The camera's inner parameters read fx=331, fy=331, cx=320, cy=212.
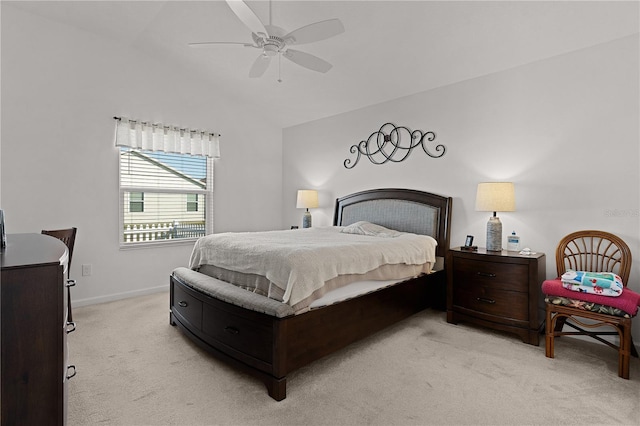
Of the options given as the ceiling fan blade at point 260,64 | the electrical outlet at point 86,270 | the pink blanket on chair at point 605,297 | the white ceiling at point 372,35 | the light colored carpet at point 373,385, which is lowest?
the light colored carpet at point 373,385

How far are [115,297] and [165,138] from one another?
6.77ft

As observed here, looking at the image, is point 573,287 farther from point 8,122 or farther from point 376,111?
point 8,122

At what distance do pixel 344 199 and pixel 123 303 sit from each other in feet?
10.0

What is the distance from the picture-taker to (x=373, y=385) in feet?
6.95

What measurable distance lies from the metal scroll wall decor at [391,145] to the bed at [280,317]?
2.90ft

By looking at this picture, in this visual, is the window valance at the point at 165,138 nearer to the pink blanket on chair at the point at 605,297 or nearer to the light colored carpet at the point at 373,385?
→ the light colored carpet at the point at 373,385

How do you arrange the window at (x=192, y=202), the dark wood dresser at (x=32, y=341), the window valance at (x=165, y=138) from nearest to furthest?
the dark wood dresser at (x=32, y=341)
the window valance at (x=165, y=138)
the window at (x=192, y=202)

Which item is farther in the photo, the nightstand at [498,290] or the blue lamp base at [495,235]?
the blue lamp base at [495,235]

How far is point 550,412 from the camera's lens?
1.85 m

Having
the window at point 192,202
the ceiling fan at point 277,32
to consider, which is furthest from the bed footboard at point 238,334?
the window at point 192,202

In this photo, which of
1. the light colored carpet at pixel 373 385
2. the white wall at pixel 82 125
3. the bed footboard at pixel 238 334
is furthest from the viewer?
the white wall at pixel 82 125

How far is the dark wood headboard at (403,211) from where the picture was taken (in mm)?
3762

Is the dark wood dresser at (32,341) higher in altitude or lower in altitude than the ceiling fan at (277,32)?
lower

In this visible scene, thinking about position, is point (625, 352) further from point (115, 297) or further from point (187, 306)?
point (115, 297)
